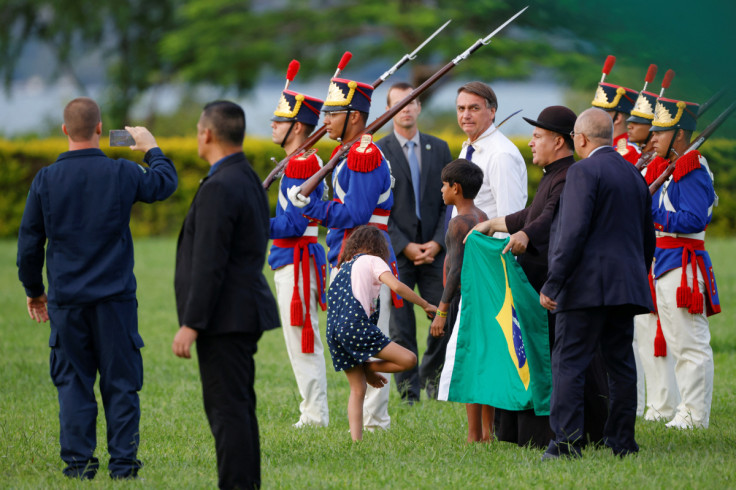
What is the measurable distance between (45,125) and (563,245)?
93.9 ft

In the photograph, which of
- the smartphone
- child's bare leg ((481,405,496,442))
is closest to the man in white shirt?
child's bare leg ((481,405,496,442))

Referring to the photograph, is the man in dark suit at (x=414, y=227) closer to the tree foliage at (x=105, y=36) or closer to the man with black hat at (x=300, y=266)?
the man with black hat at (x=300, y=266)

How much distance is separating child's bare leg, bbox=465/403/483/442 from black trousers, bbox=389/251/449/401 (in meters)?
1.75

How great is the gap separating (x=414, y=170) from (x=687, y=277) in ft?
8.21

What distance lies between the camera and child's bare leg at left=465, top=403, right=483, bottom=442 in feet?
18.7

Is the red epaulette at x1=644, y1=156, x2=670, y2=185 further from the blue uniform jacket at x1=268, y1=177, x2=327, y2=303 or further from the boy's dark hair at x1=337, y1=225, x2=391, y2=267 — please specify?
the blue uniform jacket at x1=268, y1=177, x2=327, y2=303

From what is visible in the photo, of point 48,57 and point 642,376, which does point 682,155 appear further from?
point 48,57

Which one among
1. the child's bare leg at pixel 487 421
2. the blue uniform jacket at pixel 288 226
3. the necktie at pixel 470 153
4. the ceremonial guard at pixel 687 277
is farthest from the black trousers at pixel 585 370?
the blue uniform jacket at pixel 288 226

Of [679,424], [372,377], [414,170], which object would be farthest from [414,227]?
[679,424]

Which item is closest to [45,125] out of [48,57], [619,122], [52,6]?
[52,6]

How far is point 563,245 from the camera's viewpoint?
4945mm

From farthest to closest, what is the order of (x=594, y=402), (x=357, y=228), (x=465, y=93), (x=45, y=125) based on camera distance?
(x=45, y=125) → (x=465, y=93) → (x=357, y=228) → (x=594, y=402)

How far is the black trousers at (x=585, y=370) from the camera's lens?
500 cm

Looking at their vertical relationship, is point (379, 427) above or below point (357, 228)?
below
